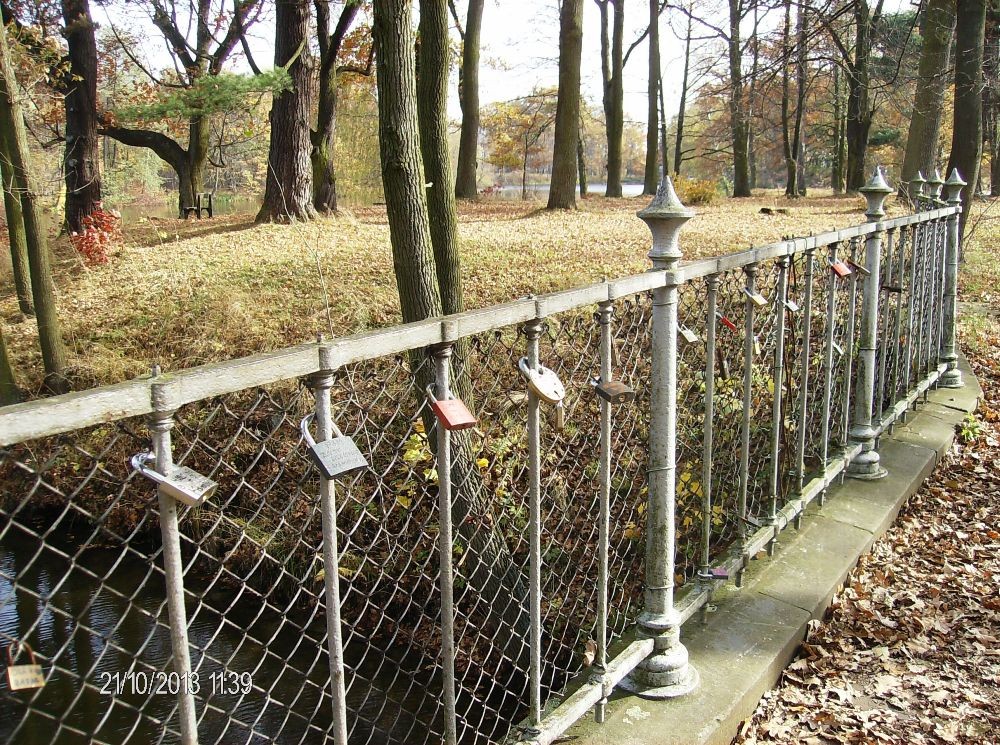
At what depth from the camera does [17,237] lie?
10547 millimetres

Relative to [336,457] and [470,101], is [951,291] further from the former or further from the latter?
[470,101]

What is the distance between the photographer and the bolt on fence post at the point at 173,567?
1.42 meters

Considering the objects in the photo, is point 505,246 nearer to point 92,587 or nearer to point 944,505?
point 92,587

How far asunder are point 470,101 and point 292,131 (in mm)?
6168

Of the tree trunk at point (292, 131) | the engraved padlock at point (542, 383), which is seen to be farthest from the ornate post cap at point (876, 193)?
the tree trunk at point (292, 131)

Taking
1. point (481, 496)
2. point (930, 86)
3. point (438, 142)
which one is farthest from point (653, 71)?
point (481, 496)

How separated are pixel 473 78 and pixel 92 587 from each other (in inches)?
627

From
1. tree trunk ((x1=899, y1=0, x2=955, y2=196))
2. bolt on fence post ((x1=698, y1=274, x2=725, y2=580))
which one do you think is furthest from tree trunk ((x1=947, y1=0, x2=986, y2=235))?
bolt on fence post ((x1=698, y1=274, x2=725, y2=580))

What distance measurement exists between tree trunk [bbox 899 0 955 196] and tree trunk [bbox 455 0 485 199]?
1059cm

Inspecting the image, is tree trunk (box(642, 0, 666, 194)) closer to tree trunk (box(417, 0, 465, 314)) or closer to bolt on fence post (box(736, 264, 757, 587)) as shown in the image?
tree trunk (box(417, 0, 465, 314))

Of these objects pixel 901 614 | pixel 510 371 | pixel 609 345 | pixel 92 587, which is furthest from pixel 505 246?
pixel 609 345

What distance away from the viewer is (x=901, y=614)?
3.64m

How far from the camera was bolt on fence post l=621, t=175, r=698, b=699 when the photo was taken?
2619 mm

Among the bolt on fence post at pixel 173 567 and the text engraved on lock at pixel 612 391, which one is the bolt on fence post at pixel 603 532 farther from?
the bolt on fence post at pixel 173 567
